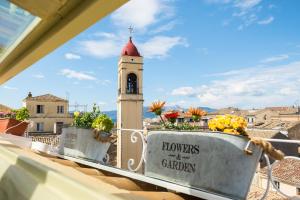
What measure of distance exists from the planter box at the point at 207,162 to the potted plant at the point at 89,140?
111 centimetres

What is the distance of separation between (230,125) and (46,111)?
155 ft

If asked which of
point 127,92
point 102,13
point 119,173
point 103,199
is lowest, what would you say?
point 119,173

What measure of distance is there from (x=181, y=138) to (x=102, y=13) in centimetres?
74

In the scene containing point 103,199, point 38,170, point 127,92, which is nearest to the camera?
point 103,199

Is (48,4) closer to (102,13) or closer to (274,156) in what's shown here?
(102,13)

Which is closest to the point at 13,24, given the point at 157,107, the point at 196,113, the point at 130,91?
the point at 157,107

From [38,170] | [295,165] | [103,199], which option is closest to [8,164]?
[38,170]

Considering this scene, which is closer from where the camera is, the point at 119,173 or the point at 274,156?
the point at 274,156

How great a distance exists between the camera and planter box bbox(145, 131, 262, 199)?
4.73ft

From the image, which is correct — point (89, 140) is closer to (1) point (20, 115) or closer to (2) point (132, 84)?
(1) point (20, 115)

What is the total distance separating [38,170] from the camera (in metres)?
1.29

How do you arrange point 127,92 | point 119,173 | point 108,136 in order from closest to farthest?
point 119,173, point 108,136, point 127,92

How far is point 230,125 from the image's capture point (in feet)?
5.47

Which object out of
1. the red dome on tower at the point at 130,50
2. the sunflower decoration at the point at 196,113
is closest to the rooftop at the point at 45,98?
the red dome on tower at the point at 130,50
